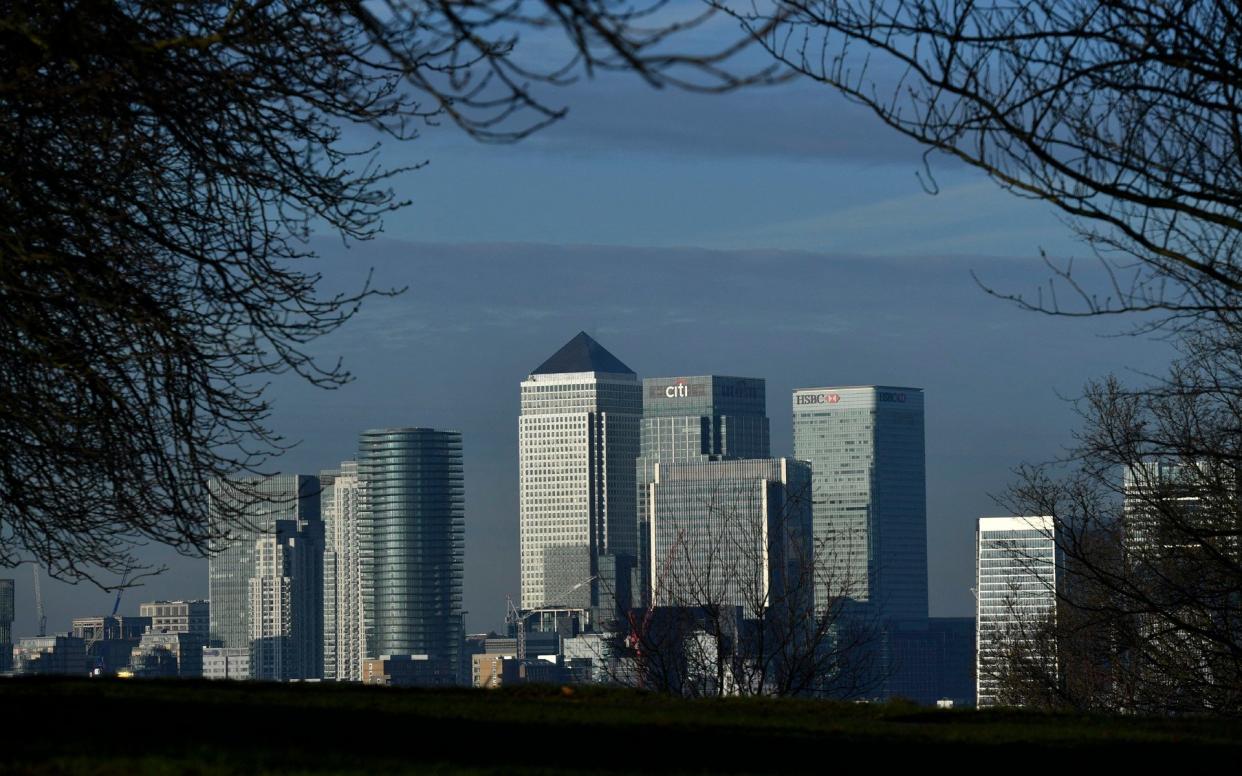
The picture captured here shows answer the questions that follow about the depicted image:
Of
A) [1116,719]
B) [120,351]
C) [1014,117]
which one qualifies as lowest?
[1116,719]

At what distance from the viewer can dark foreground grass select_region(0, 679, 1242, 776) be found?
9.41 metres

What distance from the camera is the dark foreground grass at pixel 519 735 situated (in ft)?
30.9

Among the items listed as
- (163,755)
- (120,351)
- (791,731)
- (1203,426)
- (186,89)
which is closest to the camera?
(163,755)

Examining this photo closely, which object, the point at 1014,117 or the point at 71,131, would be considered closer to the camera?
the point at 1014,117

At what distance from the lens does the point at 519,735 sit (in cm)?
1091

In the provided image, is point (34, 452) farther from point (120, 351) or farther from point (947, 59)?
point (947, 59)

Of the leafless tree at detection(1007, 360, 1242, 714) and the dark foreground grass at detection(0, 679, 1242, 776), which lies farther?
the leafless tree at detection(1007, 360, 1242, 714)

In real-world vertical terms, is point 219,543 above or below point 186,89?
below

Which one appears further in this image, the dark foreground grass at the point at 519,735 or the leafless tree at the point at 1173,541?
the leafless tree at the point at 1173,541

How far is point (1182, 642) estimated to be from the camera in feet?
83.0

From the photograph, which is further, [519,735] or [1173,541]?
[1173,541]

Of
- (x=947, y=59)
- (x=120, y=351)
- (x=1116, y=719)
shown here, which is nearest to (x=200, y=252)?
(x=120, y=351)

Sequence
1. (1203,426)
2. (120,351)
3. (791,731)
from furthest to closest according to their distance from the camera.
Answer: (1203,426) → (120,351) → (791,731)

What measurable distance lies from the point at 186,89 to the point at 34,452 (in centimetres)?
331
